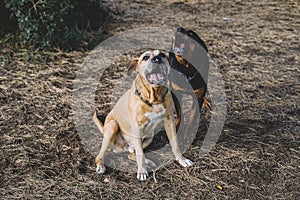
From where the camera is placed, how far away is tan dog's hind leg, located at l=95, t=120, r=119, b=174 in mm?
3375

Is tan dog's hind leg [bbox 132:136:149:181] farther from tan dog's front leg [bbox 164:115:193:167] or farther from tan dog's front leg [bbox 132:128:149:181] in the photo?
tan dog's front leg [bbox 164:115:193:167]

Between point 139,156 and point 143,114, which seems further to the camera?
point 139,156

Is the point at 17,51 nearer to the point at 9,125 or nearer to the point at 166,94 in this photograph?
the point at 9,125

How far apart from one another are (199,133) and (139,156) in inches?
35.0

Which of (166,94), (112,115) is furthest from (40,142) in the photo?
(166,94)

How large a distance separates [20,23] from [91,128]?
92.4 inches

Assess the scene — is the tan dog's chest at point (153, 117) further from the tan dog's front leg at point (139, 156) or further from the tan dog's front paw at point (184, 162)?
the tan dog's front paw at point (184, 162)

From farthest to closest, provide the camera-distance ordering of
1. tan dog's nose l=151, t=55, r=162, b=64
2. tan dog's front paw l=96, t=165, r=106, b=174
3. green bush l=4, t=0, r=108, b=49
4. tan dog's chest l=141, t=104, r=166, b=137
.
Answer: green bush l=4, t=0, r=108, b=49 → tan dog's front paw l=96, t=165, r=106, b=174 → tan dog's chest l=141, t=104, r=166, b=137 → tan dog's nose l=151, t=55, r=162, b=64

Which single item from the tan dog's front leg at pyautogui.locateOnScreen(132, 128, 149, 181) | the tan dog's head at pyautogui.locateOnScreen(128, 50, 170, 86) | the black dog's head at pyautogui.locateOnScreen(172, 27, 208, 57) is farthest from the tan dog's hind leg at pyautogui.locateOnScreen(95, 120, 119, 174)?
the black dog's head at pyautogui.locateOnScreen(172, 27, 208, 57)

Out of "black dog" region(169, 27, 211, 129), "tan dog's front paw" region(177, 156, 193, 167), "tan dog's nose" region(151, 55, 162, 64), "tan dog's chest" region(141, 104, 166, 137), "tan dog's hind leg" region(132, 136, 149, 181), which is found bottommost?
"tan dog's front paw" region(177, 156, 193, 167)

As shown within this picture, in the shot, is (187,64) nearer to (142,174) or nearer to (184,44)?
(184,44)

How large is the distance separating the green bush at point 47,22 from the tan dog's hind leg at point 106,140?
2.62 metres

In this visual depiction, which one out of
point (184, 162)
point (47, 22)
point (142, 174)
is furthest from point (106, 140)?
point (47, 22)

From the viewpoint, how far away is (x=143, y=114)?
125 inches
